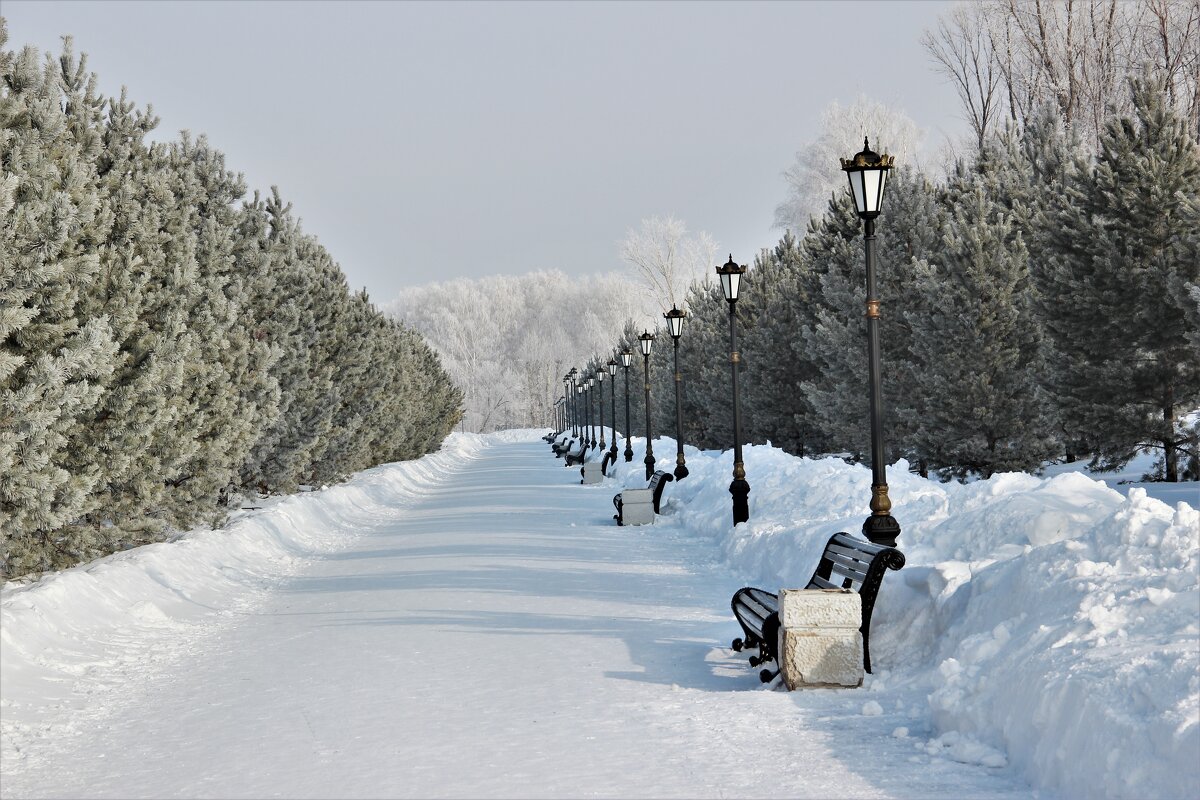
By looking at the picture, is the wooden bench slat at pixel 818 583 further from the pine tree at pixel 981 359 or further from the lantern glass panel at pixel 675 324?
the pine tree at pixel 981 359

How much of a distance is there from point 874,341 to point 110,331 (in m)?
7.61

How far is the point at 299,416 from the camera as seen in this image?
24.5 meters

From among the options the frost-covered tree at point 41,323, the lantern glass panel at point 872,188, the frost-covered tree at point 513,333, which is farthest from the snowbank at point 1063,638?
the frost-covered tree at point 513,333

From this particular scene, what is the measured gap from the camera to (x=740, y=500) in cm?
1784

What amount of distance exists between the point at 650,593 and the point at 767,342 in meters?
27.8

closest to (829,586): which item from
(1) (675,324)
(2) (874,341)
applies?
(2) (874,341)

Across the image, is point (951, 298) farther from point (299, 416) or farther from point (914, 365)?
point (299, 416)

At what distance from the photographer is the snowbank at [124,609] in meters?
8.57

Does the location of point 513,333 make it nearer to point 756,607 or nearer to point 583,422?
point 583,422

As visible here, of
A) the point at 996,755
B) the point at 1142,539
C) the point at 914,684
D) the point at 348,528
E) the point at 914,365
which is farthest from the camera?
the point at 914,365

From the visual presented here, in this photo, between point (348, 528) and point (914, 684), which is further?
point (348, 528)

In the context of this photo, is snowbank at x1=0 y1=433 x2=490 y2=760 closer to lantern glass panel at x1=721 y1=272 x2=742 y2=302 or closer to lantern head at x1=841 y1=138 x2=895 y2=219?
lantern head at x1=841 y1=138 x2=895 y2=219

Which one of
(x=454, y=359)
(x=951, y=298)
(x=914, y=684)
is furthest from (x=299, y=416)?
(x=454, y=359)

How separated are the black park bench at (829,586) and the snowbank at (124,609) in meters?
4.72
